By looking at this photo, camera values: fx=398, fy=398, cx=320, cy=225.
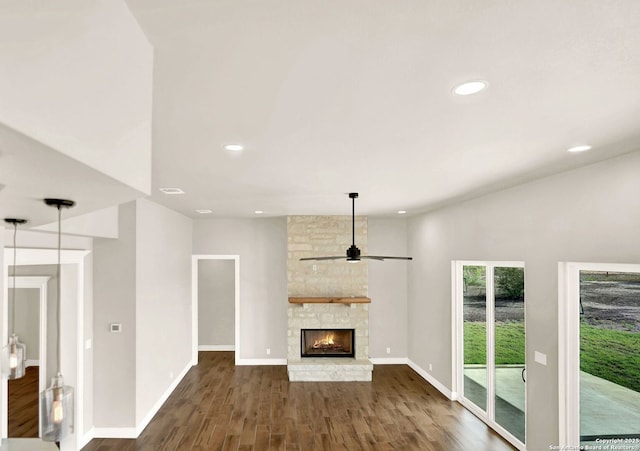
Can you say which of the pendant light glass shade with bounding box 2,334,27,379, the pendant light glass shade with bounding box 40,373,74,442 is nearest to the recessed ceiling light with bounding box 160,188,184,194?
the pendant light glass shade with bounding box 2,334,27,379

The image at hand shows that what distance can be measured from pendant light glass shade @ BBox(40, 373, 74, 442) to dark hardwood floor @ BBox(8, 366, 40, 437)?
3962mm

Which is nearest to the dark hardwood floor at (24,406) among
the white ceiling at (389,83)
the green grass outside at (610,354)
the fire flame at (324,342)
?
the white ceiling at (389,83)

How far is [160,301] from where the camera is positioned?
560cm

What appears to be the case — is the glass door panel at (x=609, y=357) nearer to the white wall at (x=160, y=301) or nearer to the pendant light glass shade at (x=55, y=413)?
the pendant light glass shade at (x=55, y=413)

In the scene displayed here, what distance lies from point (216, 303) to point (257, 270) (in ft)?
6.12

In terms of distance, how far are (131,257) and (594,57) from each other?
467 centimetres

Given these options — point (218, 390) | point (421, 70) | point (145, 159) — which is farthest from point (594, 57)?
point (218, 390)

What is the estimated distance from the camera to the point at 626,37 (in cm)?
133

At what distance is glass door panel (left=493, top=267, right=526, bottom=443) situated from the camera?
4332 mm

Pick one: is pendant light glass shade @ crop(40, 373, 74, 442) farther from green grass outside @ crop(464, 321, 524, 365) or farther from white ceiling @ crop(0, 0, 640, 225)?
green grass outside @ crop(464, 321, 524, 365)

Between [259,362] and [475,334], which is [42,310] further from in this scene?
[475,334]

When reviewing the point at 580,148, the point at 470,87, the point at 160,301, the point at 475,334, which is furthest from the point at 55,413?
the point at 475,334

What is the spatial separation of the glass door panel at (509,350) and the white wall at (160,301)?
14.0 ft

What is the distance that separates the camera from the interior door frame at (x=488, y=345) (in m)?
4.62
